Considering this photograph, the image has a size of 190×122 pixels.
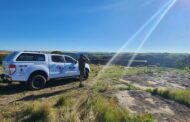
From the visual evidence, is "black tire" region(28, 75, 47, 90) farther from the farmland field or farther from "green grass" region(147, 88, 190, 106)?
"green grass" region(147, 88, 190, 106)

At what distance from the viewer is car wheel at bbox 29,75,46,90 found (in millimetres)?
11148

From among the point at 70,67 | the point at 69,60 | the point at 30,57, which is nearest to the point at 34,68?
the point at 30,57

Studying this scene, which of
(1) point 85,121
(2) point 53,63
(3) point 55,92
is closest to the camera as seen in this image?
(1) point 85,121

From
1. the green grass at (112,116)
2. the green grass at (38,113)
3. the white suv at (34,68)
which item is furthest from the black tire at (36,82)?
the green grass at (112,116)

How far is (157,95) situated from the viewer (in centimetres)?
1124

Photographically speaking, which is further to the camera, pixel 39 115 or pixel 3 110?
pixel 3 110

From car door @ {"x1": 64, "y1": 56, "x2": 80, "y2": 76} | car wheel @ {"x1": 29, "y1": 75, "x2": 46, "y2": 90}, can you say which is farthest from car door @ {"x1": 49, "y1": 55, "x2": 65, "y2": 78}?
car wheel @ {"x1": 29, "y1": 75, "x2": 46, "y2": 90}

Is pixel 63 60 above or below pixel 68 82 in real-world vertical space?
above

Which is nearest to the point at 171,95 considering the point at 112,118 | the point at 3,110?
the point at 112,118

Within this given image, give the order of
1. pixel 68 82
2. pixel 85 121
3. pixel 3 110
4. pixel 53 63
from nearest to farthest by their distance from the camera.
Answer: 1. pixel 85 121
2. pixel 3 110
3. pixel 53 63
4. pixel 68 82

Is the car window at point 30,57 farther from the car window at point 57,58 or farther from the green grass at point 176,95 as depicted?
the green grass at point 176,95

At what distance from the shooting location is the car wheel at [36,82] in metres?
11.1

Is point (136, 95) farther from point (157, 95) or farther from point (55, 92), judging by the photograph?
point (55, 92)

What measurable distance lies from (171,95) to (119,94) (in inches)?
107
